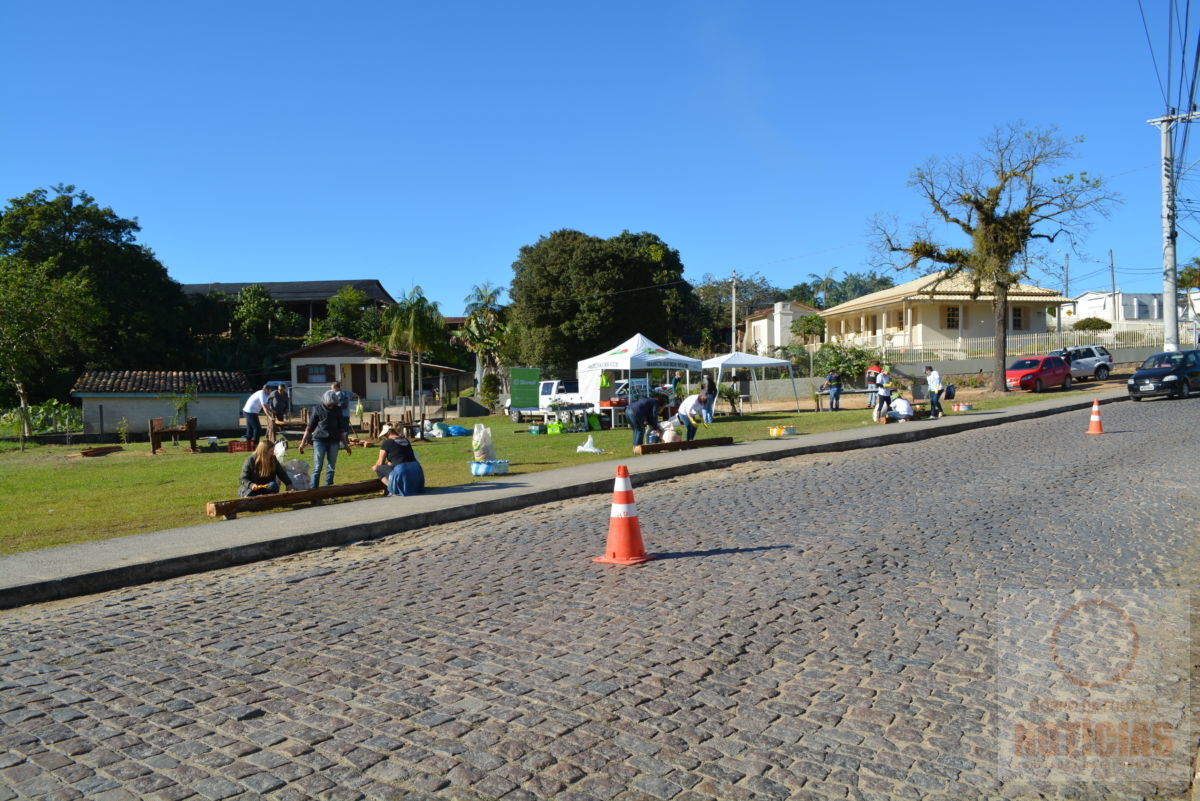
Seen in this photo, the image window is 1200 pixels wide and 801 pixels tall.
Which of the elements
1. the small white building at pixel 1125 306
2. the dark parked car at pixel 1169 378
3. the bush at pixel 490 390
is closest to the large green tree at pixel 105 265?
the bush at pixel 490 390

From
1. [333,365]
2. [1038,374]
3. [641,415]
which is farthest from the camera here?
[333,365]

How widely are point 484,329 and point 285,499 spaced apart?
131 ft

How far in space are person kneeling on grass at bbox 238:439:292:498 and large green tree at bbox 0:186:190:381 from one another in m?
32.0

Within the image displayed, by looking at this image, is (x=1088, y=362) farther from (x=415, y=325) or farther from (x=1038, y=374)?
(x=415, y=325)

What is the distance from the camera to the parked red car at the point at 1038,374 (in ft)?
116

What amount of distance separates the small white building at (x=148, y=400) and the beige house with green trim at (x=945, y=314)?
31.0m

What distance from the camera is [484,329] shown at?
51062 mm

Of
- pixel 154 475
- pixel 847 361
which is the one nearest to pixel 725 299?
pixel 847 361

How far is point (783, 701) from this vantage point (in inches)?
185

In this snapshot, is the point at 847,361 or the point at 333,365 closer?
the point at 847,361

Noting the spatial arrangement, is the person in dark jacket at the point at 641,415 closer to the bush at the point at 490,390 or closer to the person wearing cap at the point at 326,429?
the person wearing cap at the point at 326,429

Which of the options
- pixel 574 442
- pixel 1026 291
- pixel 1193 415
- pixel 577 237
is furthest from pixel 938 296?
pixel 574 442

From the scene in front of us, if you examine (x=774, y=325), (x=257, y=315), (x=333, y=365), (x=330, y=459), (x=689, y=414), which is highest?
(x=257, y=315)
